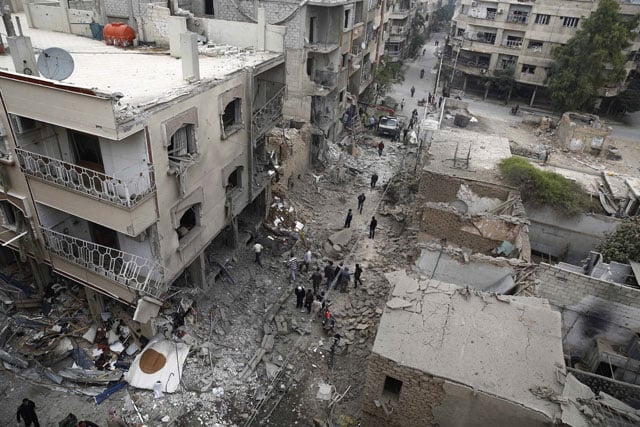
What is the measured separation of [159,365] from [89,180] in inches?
260

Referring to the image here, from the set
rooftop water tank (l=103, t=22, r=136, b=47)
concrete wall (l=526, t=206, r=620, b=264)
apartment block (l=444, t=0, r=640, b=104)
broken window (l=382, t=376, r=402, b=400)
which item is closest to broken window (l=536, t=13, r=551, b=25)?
apartment block (l=444, t=0, r=640, b=104)

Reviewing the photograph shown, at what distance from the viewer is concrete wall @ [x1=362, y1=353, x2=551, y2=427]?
9.65 m

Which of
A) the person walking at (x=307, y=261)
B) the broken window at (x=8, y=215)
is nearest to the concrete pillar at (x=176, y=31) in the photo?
the broken window at (x=8, y=215)

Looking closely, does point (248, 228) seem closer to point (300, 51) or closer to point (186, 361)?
point (186, 361)

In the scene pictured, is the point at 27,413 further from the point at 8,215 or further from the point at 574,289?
the point at 574,289

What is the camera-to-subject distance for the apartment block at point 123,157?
11.5 metres

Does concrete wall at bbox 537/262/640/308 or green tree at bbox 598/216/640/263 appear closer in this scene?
concrete wall at bbox 537/262/640/308

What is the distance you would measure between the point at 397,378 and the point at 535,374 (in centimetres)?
323

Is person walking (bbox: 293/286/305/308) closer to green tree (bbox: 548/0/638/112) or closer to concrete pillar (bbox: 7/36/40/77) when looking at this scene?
concrete pillar (bbox: 7/36/40/77)

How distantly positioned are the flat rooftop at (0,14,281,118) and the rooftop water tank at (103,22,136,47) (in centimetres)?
39

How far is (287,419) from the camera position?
13.8 meters

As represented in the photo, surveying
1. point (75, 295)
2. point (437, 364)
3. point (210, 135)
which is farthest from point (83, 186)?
point (437, 364)

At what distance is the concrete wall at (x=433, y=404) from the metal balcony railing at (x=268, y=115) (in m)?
11.6

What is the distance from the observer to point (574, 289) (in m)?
14.8
